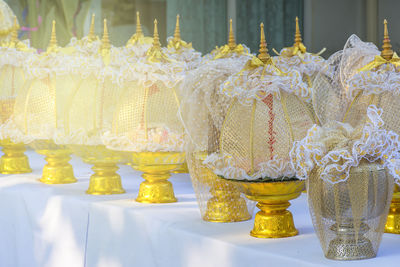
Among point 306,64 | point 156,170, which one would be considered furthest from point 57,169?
point 306,64

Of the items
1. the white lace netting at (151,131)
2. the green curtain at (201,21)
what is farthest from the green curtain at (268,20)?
the white lace netting at (151,131)

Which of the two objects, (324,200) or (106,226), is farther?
(106,226)

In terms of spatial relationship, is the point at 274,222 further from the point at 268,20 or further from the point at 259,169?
the point at 268,20

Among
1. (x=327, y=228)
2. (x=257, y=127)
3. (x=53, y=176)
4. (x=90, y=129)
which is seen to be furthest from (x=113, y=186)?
(x=327, y=228)

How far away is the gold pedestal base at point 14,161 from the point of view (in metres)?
2.16

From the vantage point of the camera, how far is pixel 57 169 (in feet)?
6.36

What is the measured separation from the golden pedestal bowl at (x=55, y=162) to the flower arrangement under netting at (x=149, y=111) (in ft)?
1.47

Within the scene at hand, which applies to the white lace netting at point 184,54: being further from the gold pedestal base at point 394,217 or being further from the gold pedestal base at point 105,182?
the gold pedestal base at point 394,217

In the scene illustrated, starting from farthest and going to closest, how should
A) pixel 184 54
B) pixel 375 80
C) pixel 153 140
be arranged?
1. pixel 184 54
2. pixel 153 140
3. pixel 375 80

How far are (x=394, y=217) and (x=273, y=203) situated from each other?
23 centimetres

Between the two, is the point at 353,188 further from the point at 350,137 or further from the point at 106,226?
the point at 106,226

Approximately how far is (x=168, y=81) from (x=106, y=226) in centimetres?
40

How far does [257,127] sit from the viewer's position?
1.05 m

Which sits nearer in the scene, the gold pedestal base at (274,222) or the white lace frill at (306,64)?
the gold pedestal base at (274,222)
